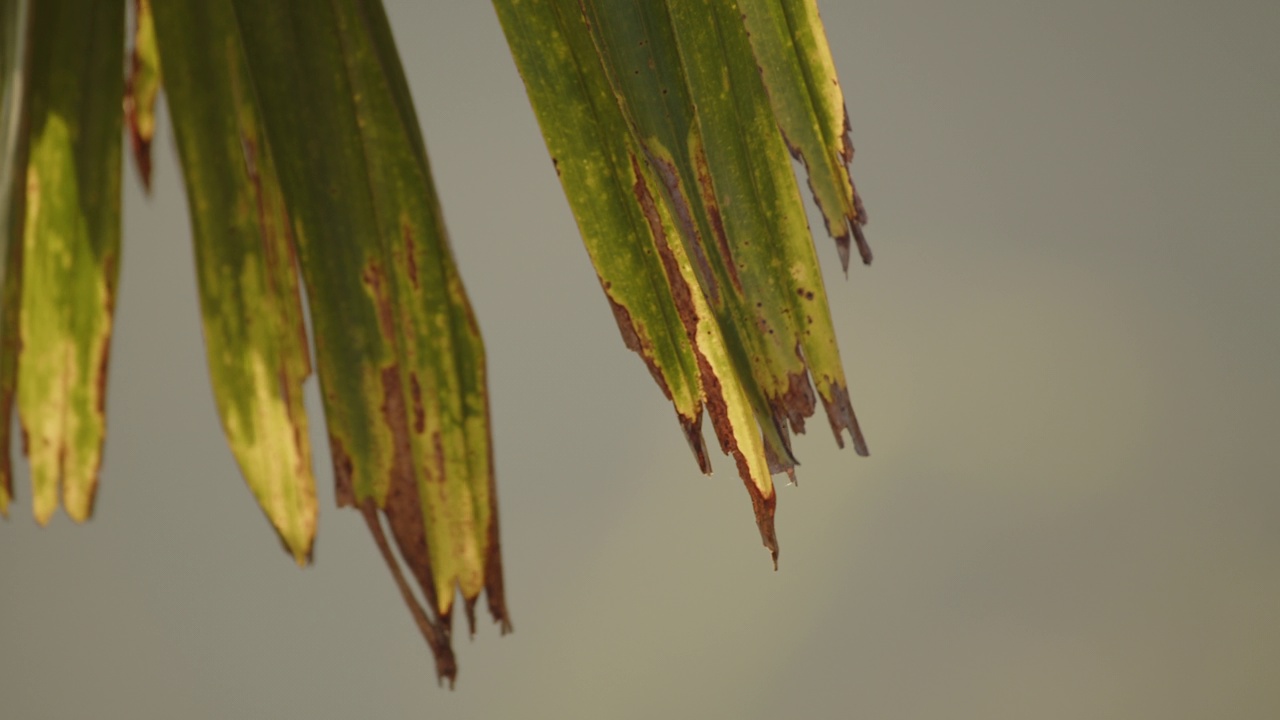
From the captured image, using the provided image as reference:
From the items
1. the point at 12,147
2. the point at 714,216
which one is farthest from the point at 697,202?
the point at 12,147

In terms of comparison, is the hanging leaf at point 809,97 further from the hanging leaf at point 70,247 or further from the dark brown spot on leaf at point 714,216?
the hanging leaf at point 70,247

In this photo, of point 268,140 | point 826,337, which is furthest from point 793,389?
point 268,140

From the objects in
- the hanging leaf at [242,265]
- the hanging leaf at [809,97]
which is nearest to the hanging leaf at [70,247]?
the hanging leaf at [242,265]

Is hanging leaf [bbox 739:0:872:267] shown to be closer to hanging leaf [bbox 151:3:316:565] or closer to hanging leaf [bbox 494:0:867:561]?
hanging leaf [bbox 494:0:867:561]

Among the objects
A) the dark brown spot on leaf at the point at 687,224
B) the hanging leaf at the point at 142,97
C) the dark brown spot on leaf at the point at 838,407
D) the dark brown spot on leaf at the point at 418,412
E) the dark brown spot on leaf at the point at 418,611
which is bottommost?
the dark brown spot on leaf at the point at 418,611

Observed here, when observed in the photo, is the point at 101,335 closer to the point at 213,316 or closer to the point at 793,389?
the point at 213,316

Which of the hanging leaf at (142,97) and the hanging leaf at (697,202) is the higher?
the hanging leaf at (142,97)

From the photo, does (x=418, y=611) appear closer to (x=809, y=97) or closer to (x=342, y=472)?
(x=342, y=472)
